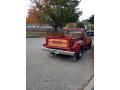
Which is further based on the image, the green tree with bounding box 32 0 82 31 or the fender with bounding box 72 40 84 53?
the green tree with bounding box 32 0 82 31

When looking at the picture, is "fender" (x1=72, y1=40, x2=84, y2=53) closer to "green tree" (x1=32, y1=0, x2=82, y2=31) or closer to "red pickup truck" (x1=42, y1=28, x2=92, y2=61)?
"red pickup truck" (x1=42, y1=28, x2=92, y2=61)

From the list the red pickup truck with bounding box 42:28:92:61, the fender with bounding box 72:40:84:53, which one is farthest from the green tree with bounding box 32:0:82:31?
the fender with bounding box 72:40:84:53

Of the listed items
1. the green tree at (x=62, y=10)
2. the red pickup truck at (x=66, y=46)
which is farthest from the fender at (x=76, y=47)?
the green tree at (x=62, y=10)

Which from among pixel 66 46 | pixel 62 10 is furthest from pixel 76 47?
pixel 62 10

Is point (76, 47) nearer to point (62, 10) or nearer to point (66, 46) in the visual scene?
point (66, 46)

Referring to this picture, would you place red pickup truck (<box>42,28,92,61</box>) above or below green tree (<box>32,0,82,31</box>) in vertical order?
below

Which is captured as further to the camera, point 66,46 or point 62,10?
point 62,10

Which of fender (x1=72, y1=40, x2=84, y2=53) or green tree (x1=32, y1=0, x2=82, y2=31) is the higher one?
green tree (x1=32, y1=0, x2=82, y2=31)
